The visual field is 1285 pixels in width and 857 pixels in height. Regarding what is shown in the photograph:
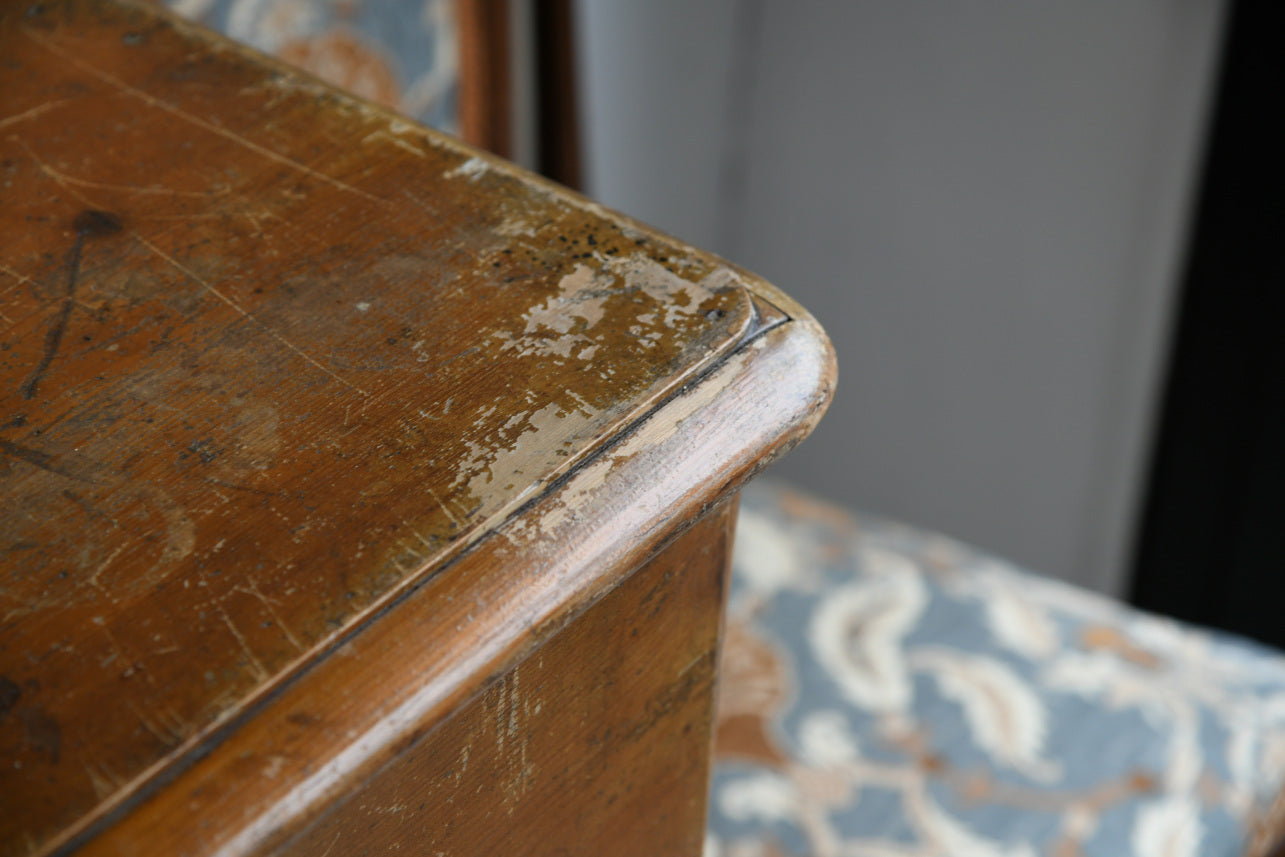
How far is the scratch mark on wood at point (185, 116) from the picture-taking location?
302 mm

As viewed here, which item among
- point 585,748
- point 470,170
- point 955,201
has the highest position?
point 470,170

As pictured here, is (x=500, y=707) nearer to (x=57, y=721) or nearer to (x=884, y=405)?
(x=57, y=721)

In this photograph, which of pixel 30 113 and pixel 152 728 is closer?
pixel 152 728

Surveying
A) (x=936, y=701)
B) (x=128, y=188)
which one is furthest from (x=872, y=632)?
(x=128, y=188)

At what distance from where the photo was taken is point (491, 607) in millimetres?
207

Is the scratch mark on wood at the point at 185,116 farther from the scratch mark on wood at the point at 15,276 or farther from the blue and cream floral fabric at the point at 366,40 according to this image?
the blue and cream floral fabric at the point at 366,40

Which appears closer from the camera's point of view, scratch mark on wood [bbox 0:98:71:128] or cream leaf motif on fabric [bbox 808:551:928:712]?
scratch mark on wood [bbox 0:98:71:128]

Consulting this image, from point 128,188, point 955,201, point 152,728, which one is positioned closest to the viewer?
point 152,728

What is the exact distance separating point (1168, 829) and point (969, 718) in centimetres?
14

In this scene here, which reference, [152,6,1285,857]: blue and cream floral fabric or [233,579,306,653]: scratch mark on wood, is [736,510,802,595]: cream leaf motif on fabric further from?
[233,579,306,653]: scratch mark on wood

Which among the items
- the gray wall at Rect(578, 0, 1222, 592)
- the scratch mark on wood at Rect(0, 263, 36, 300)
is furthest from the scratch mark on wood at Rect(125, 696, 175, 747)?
the gray wall at Rect(578, 0, 1222, 592)

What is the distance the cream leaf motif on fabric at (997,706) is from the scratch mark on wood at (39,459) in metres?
0.70

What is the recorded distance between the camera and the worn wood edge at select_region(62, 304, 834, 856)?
18cm

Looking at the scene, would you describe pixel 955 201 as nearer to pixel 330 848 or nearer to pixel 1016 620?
pixel 1016 620
